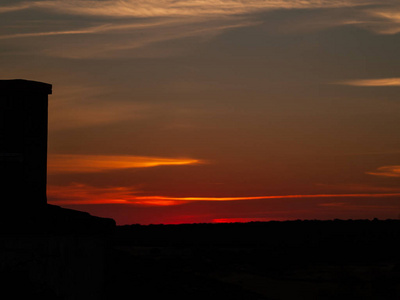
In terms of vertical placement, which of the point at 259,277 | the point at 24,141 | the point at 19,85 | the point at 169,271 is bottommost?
the point at 259,277

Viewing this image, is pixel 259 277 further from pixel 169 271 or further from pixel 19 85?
pixel 19 85

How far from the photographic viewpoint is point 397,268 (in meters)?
32.6

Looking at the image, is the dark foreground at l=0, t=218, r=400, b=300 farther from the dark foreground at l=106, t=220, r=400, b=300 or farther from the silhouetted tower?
the silhouetted tower

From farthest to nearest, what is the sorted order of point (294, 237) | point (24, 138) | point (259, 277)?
point (294, 237), point (259, 277), point (24, 138)

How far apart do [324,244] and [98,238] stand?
4930cm

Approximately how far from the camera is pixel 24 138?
1287 centimetres

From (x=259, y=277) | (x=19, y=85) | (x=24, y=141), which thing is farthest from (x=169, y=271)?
(x=19, y=85)

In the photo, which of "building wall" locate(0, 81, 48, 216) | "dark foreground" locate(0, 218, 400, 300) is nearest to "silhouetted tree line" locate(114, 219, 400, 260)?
"dark foreground" locate(0, 218, 400, 300)

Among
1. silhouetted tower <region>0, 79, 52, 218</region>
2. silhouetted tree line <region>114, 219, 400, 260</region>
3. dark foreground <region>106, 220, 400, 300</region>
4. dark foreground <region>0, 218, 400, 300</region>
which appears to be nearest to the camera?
dark foreground <region>0, 218, 400, 300</region>

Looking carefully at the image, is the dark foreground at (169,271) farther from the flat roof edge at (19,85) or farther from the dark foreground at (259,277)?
the flat roof edge at (19,85)

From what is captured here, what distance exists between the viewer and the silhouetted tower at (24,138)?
12.5 m

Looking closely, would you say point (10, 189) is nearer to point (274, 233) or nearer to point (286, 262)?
point (286, 262)

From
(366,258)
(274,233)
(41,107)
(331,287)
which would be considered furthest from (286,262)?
(274,233)

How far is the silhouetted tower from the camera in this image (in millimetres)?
12523
